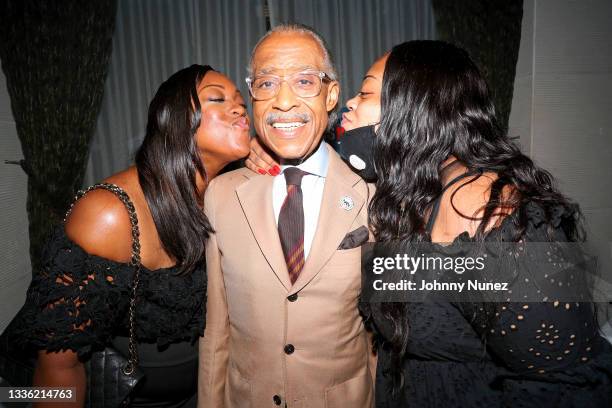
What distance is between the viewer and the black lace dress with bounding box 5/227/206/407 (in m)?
1.36

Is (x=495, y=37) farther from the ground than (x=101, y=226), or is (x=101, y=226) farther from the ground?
(x=495, y=37)

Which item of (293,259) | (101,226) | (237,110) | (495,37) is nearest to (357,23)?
(495,37)

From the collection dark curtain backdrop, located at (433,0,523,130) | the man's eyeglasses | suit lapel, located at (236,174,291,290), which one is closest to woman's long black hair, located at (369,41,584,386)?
the man's eyeglasses

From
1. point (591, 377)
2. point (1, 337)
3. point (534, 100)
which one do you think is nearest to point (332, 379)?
point (591, 377)

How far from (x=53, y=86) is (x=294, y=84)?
11.9ft

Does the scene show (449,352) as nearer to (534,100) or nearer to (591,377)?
(591,377)

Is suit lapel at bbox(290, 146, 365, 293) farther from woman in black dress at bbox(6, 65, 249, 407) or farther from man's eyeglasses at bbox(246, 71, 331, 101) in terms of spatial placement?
woman in black dress at bbox(6, 65, 249, 407)

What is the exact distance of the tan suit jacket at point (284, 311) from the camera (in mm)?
1354

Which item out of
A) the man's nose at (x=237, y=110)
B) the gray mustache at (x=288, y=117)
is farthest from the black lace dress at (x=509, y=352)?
the man's nose at (x=237, y=110)

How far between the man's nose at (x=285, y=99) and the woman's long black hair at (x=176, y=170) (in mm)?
477

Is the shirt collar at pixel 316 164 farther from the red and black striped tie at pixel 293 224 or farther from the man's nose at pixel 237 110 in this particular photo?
the man's nose at pixel 237 110

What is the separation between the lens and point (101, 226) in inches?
55.4

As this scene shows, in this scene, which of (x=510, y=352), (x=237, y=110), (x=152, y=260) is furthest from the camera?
(x=237, y=110)

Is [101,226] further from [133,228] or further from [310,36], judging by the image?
[310,36]
